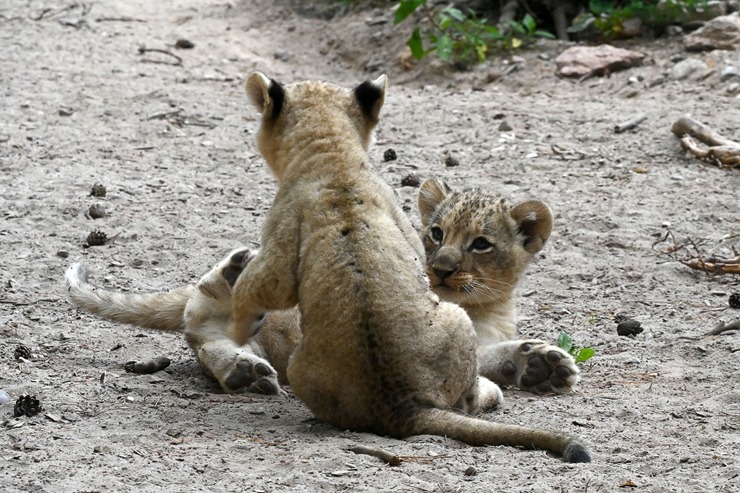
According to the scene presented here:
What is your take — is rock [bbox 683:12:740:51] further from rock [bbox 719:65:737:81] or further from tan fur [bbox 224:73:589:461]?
tan fur [bbox 224:73:589:461]

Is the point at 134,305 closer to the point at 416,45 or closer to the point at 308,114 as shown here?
the point at 308,114

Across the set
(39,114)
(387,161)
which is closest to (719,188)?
(387,161)

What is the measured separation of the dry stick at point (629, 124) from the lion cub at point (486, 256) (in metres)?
4.51

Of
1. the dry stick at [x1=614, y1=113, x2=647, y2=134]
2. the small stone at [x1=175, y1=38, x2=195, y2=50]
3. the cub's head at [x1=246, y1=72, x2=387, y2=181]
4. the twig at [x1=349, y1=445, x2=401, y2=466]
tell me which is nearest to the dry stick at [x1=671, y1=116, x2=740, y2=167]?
the dry stick at [x1=614, y1=113, x2=647, y2=134]

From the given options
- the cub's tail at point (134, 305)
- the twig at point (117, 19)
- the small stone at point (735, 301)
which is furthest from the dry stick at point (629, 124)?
the twig at point (117, 19)

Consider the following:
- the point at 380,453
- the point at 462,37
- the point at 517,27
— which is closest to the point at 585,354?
the point at 380,453

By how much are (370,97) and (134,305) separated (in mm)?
2008

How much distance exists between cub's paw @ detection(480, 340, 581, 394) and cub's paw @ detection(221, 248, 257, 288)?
5.03 ft

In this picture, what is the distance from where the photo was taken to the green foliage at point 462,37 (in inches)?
559

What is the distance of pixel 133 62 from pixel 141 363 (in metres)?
8.30

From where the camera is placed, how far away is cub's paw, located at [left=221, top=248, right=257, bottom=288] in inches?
279

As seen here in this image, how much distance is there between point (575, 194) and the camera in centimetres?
1080

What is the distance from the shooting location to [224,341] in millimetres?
7152

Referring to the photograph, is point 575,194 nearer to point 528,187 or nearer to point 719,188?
point 528,187
